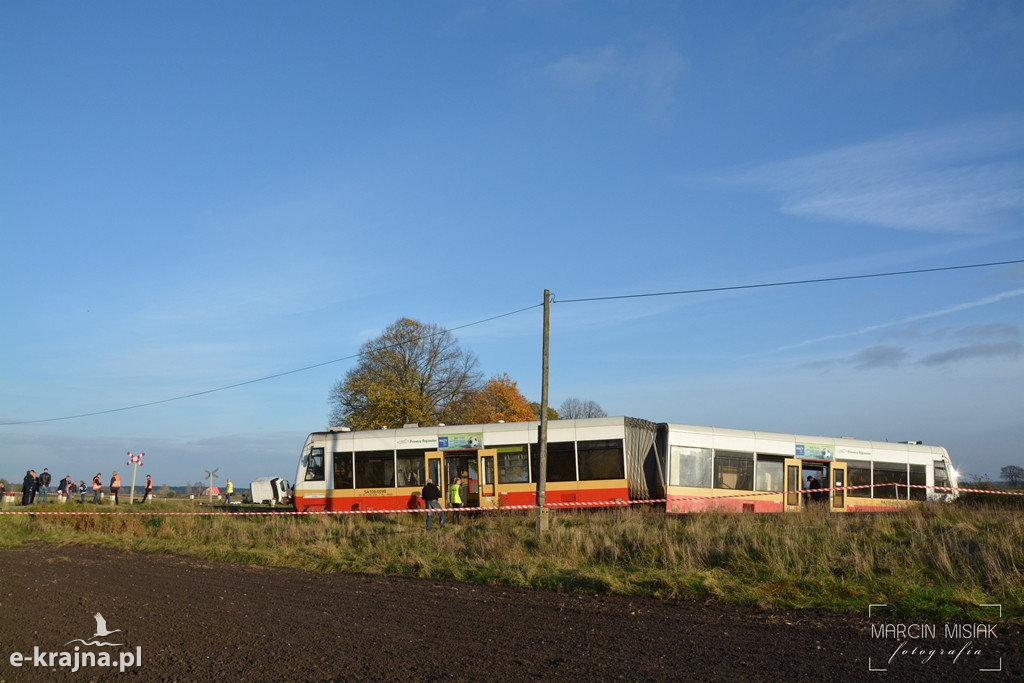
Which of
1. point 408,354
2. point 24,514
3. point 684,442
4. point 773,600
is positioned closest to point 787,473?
point 684,442

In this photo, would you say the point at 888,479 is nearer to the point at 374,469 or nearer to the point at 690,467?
the point at 690,467

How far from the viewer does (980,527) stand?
14805 mm

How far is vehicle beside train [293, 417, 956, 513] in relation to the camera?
24.9 m

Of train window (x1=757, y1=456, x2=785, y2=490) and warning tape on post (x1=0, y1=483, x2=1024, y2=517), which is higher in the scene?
train window (x1=757, y1=456, x2=785, y2=490)

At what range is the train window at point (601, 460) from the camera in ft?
80.4

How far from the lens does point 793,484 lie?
26.4 m

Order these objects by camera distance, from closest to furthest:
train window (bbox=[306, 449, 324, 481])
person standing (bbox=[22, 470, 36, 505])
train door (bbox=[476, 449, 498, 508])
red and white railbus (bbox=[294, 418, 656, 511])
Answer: red and white railbus (bbox=[294, 418, 656, 511]) < train door (bbox=[476, 449, 498, 508]) < train window (bbox=[306, 449, 324, 481]) < person standing (bbox=[22, 470, 36, 505])

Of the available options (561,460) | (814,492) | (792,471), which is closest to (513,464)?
(561,460)

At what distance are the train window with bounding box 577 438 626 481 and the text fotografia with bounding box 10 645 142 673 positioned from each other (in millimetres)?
18098

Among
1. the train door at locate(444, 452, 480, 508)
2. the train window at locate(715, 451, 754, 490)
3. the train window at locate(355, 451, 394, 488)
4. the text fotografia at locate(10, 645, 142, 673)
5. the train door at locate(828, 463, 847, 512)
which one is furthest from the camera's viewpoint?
the train window at locate(355, 451, 394, 488)

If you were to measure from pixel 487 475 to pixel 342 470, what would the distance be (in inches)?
205

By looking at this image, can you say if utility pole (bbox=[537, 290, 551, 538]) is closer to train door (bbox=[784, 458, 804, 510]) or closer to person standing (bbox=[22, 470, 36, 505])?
train door (bbox=[784, 458, 804, 510])

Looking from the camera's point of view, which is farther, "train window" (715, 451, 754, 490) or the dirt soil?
"train window" (715, 451, 754, 490)

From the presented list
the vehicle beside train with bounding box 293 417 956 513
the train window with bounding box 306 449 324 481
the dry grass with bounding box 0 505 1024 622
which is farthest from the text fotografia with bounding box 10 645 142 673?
the train window with bounding box 306 449 324 481
